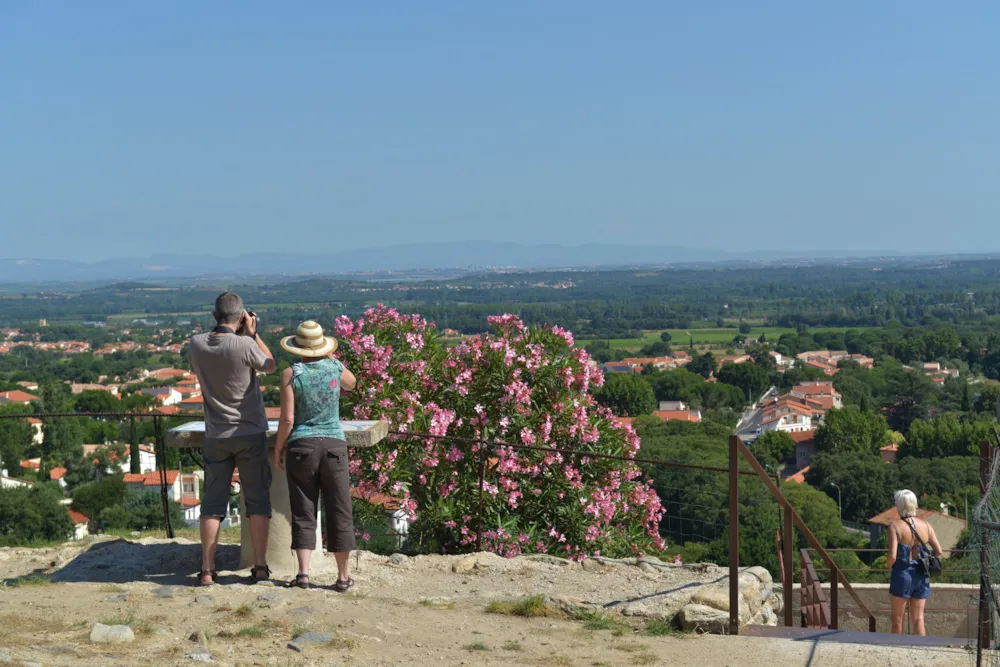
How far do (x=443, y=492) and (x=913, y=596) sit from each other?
3080 millimetres

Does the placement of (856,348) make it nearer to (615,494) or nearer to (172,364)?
(172,364)

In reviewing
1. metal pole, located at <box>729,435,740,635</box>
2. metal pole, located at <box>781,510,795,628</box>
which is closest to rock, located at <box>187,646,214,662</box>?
metal pole, located at <box>729,435,740,635</box>

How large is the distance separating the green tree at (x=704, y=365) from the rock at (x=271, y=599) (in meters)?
90.6

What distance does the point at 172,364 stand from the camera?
103375 mm

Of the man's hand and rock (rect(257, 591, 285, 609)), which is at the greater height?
the man's hand

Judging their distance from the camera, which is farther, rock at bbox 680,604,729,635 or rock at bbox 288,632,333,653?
rock at bbox 680,604,729,635

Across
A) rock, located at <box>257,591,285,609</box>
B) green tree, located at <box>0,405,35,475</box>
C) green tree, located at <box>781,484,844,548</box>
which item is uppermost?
rock, located at <box>257,591,285,609</box>

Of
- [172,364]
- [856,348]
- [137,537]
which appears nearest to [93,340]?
[172,364]

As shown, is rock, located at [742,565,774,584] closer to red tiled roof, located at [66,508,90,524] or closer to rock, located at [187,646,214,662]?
rock, located at [187,646,214,662]

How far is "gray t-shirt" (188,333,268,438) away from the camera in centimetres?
570

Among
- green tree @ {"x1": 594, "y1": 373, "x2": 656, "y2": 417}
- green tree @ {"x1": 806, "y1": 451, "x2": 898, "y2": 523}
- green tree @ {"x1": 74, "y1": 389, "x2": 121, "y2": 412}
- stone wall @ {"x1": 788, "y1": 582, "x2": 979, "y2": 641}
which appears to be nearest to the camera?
stone wall @ {"x1": 788, "y1": 582, "x2": 979, "y2": 641}

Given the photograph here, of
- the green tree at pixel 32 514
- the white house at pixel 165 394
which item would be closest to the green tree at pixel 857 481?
the green tree at pixel 32 514

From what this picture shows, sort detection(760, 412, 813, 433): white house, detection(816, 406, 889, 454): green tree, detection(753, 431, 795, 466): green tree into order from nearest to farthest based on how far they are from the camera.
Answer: detection(816, 406, 889, 454): green tree → detection(753, 431, 795, 466): green tree → detection(760, 412, 813, 433): white house

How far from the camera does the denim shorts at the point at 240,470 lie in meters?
5.86
